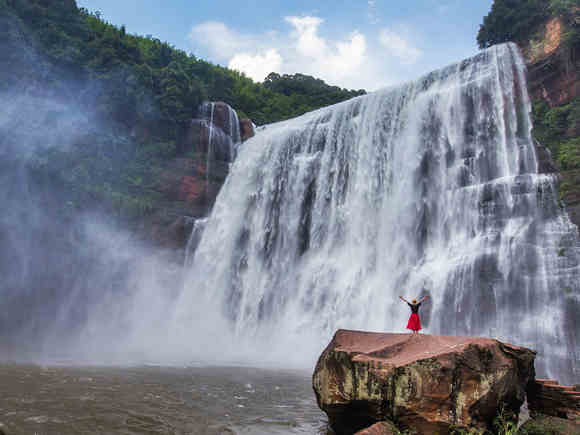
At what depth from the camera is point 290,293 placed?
709 inches

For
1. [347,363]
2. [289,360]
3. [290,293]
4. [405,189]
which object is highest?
[405,189]

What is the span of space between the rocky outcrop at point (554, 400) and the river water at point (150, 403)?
9.42ft

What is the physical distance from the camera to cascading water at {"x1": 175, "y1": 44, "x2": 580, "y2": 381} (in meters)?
12.4

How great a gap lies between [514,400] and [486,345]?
0.79 metres

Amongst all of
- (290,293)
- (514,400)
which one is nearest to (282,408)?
(514,400)

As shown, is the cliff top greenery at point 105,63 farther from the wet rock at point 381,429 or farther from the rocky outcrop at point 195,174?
the wet rock at point 381,429

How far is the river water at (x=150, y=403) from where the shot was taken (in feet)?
18.2

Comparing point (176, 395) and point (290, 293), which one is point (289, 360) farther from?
point (176, 395)

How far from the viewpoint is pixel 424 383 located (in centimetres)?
479

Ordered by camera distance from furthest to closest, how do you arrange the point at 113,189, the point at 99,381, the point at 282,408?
the point at 113,189 < the point at 99,381 < the point at 282,408

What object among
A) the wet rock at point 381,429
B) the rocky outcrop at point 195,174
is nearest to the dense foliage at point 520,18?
the rocky outcrop at point 195,174

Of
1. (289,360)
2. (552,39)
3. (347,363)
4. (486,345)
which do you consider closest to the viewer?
(486,345)

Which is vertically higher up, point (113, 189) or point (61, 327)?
point (113, 189)

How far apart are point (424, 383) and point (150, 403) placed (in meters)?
4.47
